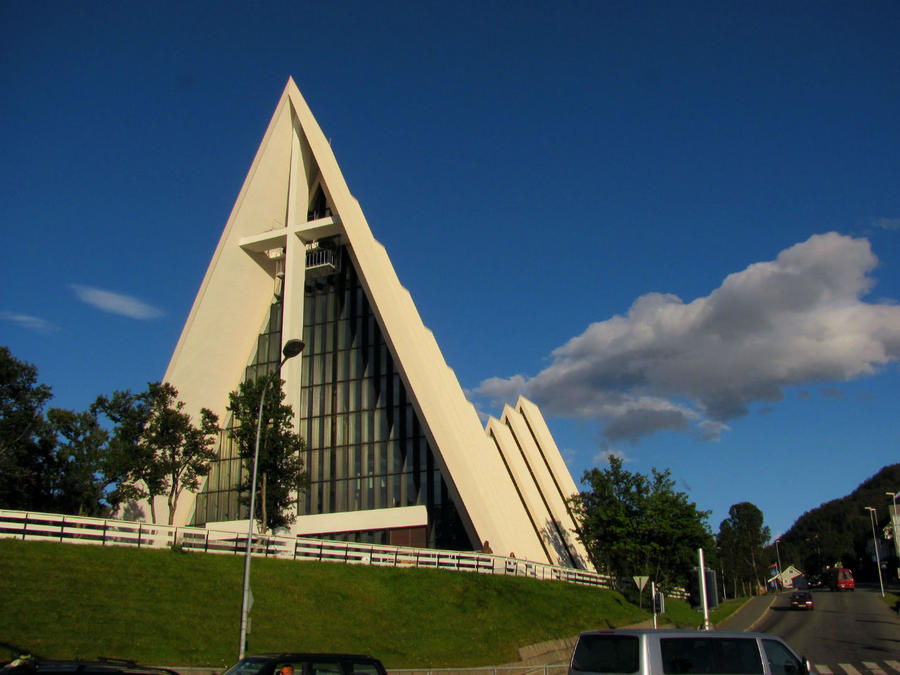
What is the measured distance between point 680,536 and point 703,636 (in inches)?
1243

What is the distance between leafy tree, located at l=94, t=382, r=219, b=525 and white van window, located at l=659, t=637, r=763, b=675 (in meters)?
27.2

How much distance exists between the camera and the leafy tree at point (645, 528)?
1558 inches

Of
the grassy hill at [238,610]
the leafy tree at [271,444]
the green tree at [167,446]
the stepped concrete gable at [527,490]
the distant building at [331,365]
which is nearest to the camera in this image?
the grassy hill at [238,610]

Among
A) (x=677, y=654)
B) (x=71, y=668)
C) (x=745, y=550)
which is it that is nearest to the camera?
(x=71, y=668)

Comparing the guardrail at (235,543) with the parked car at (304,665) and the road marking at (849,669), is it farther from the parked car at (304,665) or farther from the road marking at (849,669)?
the parked car at (304,665)

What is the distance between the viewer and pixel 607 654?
9.48 meters

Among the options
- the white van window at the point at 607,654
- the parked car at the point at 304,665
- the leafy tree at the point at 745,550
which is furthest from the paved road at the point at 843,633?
the leafy tree at the point at 745,550

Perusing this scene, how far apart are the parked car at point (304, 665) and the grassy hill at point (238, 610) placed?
24.2 ft

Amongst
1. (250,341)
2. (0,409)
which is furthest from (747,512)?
(0,409)

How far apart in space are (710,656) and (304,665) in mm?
5327

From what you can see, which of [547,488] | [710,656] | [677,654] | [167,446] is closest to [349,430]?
[167,446]

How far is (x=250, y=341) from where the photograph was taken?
4681cm

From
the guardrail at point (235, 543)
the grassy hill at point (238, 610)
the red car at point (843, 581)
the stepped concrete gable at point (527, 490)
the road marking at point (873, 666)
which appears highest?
the stepped concrete gable at point (527, 490)

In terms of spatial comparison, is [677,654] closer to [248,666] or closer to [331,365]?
[248,666]
